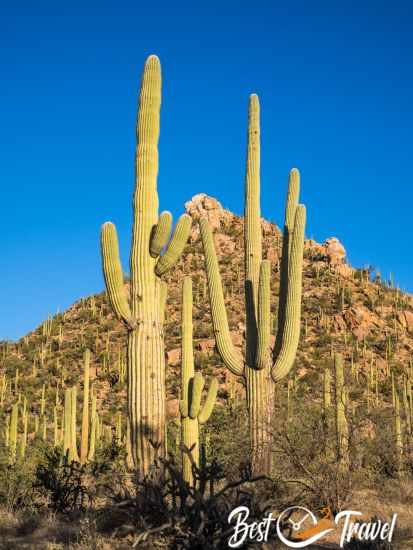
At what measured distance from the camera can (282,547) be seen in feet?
22.2

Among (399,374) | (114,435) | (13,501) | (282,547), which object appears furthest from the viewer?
(399,374)

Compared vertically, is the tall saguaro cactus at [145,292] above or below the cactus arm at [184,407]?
above

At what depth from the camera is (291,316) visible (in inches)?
432

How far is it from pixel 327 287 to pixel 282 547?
29.3 metres

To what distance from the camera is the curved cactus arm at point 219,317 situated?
11.1 metres

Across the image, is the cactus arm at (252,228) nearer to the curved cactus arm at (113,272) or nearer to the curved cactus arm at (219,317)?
the curved cactus arm at (219,317)

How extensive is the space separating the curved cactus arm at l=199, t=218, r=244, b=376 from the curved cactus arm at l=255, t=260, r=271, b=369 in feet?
1.71

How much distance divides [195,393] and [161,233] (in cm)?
361

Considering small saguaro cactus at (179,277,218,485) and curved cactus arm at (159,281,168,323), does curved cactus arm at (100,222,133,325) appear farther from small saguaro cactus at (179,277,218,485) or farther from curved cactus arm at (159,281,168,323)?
small saguaro cactus at (179,277,218,485)

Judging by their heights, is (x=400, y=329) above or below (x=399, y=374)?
above

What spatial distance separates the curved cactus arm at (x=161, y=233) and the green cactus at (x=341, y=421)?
185 inches

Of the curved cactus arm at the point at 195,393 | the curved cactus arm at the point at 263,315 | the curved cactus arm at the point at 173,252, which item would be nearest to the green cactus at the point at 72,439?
the curved cactus arm at the point at 195,393

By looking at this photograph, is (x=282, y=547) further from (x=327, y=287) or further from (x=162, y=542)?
(x=327, y=287)

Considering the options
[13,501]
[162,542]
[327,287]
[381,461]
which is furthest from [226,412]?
[327,287]
